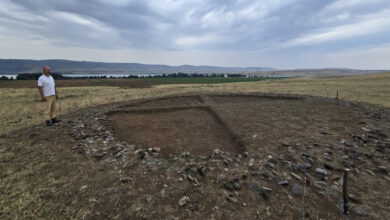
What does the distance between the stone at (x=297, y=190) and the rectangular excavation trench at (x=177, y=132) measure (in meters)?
2.17

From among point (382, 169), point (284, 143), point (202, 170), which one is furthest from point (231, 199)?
point (382, 169)

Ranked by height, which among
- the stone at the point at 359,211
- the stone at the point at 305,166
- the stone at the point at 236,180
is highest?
the stone at the point at 305,166

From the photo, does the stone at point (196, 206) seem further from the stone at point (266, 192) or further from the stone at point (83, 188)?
the stone at point (83, 188)

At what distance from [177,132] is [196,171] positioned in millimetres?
3441

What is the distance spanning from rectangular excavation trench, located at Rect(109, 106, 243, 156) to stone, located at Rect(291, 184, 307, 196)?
2.17m

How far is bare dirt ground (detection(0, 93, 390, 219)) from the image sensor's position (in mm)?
3133

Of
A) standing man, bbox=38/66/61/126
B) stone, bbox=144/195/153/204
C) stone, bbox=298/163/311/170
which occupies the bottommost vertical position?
stone, bbox=144/195/153/204

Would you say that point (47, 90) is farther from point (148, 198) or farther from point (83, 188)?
point (148, 198)

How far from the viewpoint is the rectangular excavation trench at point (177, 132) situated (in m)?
5.99

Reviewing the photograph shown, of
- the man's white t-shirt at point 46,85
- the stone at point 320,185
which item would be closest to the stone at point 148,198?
the stone at point 320,185

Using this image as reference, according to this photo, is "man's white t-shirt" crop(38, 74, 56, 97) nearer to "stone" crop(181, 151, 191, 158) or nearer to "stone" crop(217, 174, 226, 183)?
"stone" crop(181, 151, 191, 158)

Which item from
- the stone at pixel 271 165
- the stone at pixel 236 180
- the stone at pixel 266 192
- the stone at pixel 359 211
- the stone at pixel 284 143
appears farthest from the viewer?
the stone at pixel 284 143

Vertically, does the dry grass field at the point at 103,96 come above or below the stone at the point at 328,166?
above

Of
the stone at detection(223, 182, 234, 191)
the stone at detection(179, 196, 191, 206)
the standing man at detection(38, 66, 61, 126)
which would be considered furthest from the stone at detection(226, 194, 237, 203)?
the standing man at detection(38, 66, 61, 126)
